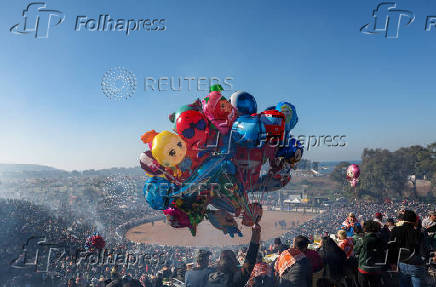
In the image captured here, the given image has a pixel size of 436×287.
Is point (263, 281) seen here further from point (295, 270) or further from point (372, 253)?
point (372, 253)

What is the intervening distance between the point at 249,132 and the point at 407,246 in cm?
303

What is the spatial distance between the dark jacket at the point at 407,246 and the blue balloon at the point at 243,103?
3.34 m

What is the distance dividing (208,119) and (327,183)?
226 ft

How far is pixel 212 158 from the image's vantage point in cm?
560

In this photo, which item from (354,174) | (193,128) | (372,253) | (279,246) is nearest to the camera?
(372,253)

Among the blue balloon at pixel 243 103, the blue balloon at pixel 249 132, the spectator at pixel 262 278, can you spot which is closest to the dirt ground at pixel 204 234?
the blue balloon at pixel 243 103

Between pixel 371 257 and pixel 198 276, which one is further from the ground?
pixel 371 257

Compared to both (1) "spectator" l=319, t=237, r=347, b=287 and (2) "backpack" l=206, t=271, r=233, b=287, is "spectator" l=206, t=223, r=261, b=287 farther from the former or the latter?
(1) "spectator" l=319, t=237, r=347, b=287

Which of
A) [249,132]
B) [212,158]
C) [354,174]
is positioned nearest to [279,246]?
[212,158]

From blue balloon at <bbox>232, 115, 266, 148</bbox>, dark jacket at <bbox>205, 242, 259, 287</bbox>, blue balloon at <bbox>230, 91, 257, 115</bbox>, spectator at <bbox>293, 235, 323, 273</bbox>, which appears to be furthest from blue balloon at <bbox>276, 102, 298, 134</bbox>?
dark jacket at <bbox>205, 242, 259, 287</bbox>

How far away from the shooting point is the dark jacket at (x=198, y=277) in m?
3.73

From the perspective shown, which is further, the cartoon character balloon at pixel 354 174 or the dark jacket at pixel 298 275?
the cartoon character balloon at pixel 354 174

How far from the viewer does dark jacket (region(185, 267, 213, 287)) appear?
3.73 metres

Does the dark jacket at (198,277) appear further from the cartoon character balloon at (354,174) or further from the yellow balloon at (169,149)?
the cartoon character balloon at (354,174)
